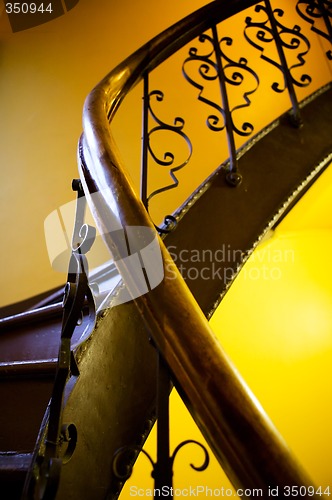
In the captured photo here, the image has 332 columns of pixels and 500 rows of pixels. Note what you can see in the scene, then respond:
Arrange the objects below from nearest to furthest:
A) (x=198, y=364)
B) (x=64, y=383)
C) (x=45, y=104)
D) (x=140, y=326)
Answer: (x=198, y=364) < (x=64, y=383) < (x=140, y=326) < (x=45, y=104)

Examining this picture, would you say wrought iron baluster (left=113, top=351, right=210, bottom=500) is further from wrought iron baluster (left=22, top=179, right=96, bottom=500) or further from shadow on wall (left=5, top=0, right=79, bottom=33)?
shadow on wall (left=5, top=0, right=79, bottom=33)

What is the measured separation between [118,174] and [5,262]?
270 cm

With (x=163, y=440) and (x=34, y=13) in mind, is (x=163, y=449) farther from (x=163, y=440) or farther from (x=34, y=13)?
(x=34, y=13)

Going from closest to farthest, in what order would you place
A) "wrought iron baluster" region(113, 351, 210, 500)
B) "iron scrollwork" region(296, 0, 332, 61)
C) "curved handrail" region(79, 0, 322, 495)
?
1. "curved handrail" region(79, 0, 322, 495)
2. "wrought iron baluster" region(113, 351, 210, 500)
3. "iron scrollwork" region(296, 0, 332, 61)

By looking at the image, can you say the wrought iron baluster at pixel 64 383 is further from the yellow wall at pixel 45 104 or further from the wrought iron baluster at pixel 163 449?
the yellow wall at pixel 45 104

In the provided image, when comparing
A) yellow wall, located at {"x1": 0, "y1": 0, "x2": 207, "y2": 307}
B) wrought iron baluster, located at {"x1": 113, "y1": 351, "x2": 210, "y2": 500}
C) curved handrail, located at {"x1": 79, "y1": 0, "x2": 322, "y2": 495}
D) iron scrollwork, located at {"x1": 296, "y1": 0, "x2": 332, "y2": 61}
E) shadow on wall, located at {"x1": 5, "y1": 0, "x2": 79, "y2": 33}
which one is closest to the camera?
curved handrail, located at {"x1": 79, "y1": 0, "x2": 322, "y2": 495}

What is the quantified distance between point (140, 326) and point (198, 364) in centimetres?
58

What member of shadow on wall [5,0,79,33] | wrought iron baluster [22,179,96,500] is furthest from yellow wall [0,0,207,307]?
wrought iron baluster [22,179,96,500]

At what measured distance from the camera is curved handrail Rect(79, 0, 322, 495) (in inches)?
19.6

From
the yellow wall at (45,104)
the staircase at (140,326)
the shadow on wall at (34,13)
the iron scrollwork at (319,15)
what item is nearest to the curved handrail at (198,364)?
the staircase at (140,326)

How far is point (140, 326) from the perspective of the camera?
1.12m

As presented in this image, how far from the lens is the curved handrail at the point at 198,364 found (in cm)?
50

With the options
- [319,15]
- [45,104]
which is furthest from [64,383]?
[45,104]

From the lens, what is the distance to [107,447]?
97 centimetres
